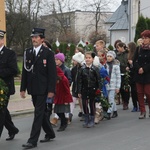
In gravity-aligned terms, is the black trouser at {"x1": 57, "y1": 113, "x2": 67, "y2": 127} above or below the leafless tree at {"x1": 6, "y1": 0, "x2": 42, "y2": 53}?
below

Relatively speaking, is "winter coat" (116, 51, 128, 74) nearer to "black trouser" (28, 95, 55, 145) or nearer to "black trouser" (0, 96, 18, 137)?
"black trouser" (0, 96, 18, 137)

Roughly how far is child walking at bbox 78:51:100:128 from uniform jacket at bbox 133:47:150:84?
135 cm

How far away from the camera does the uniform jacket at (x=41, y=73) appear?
709 centimetres

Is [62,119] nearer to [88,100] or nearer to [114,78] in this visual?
[88,100]

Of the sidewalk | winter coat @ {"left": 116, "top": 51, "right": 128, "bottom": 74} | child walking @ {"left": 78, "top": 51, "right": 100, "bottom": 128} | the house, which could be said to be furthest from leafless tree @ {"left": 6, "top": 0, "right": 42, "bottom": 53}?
child walking @ {"left": 78, "top": 51, "right": 100, "bottom": 128}

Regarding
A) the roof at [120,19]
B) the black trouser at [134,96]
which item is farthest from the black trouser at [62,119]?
the roof at [120,19]

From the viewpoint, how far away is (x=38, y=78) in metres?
7.11

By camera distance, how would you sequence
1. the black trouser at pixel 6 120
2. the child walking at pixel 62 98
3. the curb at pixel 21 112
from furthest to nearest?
the curb at pixel 21 112 → the child walking at pixel 62 98 → the black trouser at pixel 6 120

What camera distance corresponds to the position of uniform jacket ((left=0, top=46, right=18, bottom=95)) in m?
7.29

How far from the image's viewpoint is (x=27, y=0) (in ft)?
178

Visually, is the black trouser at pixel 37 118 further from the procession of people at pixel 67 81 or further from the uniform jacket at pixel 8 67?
the uniform jacket at pixel 8 67

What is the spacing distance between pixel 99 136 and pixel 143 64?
257 centimetres

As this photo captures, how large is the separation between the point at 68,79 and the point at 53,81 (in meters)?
2.11

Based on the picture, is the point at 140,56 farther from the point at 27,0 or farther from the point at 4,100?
the point at 27,0
